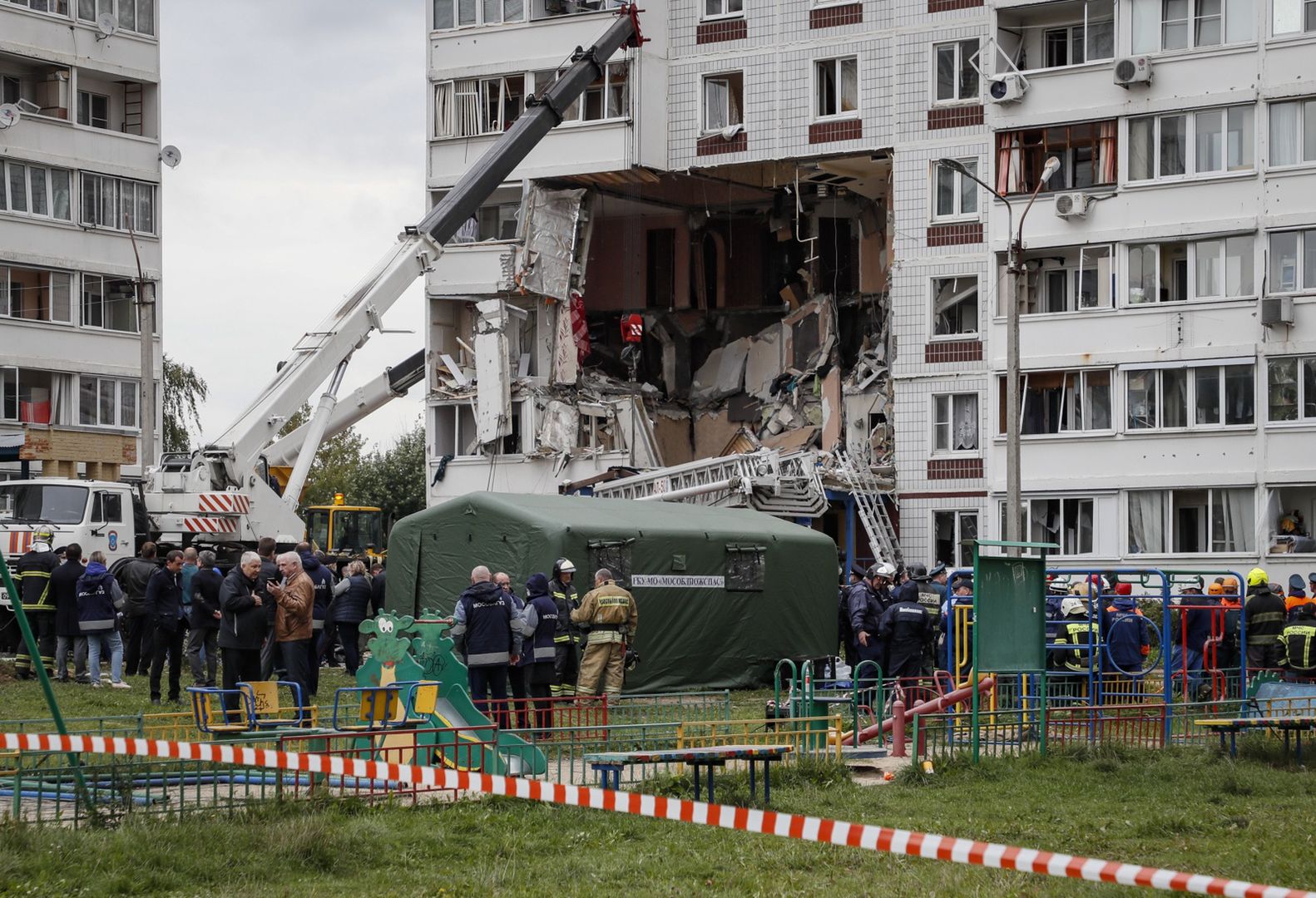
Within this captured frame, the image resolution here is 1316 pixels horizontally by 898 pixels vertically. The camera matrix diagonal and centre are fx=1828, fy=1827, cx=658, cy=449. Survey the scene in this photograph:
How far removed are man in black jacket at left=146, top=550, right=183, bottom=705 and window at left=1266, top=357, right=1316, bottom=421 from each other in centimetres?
2349

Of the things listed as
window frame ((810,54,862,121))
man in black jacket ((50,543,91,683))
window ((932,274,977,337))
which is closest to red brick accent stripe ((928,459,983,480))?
window ((932,274,977,337))

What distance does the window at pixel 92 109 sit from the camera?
145ft

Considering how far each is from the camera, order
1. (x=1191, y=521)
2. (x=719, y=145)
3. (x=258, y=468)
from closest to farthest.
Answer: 1. (x=258, y=468)
2. (x=1191, y=521)
3. (x=719, y=145)

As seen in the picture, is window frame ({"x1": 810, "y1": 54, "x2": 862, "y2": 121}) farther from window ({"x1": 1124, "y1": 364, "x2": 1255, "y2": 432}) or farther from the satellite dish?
the satellite dish

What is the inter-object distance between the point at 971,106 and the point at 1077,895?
105ft

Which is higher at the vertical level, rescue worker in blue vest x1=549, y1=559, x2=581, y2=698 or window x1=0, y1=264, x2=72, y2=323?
window x1=0, y1=264, x2=72, y2=323

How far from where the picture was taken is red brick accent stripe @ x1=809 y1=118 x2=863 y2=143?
41.2 m

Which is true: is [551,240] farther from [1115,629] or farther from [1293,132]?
[1115,629]

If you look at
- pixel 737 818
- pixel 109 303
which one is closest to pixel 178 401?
pixel 109 303

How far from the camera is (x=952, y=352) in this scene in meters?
40.2

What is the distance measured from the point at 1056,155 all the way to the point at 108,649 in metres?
24.1

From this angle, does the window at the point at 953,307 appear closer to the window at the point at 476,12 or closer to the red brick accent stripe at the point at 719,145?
the red brick accent stripe at the point at 719,145

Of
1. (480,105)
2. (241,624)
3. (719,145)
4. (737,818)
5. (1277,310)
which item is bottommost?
(737,818)

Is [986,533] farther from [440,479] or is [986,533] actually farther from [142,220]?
[142,220]
